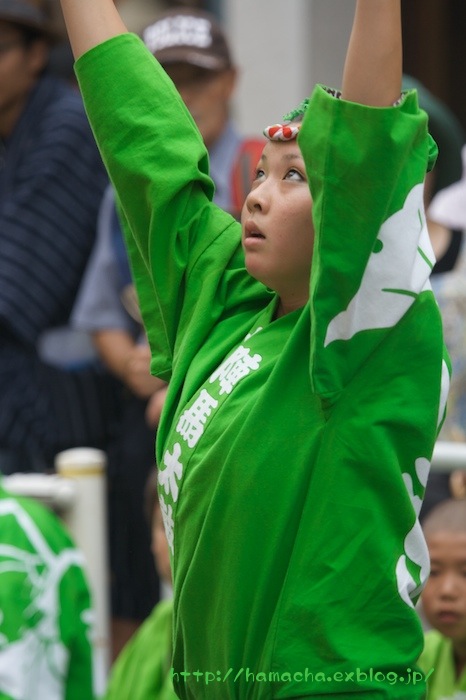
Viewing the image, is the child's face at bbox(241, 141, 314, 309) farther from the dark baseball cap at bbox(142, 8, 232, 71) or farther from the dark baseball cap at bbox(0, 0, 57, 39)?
the dark baseball cap at bbox(0, 0, 57, 39)

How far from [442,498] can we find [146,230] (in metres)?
1.72

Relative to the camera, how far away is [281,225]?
2.21 meters

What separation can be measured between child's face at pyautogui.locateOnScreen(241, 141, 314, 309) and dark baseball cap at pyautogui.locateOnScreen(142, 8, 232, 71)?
231 centimetres

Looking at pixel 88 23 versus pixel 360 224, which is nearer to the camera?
pixel 360 224

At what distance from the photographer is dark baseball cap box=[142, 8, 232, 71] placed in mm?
4508

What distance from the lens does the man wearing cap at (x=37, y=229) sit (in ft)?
14.8

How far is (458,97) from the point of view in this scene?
644 cm

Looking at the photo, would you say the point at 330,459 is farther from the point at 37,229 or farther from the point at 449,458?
the point at 37,229

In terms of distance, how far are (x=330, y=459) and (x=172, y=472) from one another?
0.91ft

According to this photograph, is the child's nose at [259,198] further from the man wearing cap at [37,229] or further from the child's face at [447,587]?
the man wearing cap at [37,229]

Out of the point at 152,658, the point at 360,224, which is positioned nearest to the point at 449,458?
the point at 152,658

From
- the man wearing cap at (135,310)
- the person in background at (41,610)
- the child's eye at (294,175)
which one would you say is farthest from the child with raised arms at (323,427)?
the man wearing cap at (135,310)

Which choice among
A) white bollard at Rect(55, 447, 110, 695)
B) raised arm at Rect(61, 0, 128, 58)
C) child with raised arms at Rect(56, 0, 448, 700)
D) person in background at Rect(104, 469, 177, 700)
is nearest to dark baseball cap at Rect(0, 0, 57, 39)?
white bollard at Rect(55, 447, 110, 695)

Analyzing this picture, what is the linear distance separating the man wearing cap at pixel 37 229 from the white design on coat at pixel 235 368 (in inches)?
88.2
